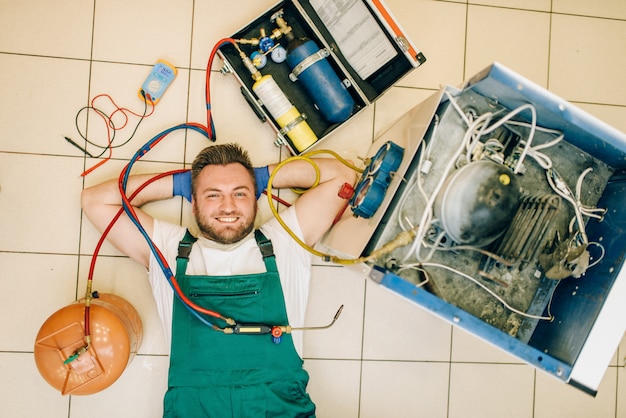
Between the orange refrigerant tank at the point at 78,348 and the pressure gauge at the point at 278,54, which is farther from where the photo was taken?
the pressure gauge at the point at 278,54

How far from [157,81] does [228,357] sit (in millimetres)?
1110

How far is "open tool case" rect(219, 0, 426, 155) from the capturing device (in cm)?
168

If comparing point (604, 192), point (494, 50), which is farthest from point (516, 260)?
point (494, 50)

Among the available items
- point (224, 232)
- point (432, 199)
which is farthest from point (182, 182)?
point (432, 199)

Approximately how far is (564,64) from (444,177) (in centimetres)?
132

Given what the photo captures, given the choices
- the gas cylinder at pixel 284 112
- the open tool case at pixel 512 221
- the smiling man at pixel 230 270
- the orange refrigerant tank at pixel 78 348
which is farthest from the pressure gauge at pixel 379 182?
the orange refrigerant tank at pixel 78 348

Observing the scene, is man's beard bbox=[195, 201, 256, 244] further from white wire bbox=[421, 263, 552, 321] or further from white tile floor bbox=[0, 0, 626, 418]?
white wire bbox=[421, 263, 552, 321]

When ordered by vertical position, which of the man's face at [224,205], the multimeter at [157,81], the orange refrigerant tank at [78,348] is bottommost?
the orange refrigerant tank at [78,348]

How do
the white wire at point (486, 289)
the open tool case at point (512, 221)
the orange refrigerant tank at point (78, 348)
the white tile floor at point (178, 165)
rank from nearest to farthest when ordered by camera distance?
the open tool case at point (512, 221) < the white wire at point (486, 289) < the orange refrigerant tank at point (78, 348) < the white tile floor at point (178, 165)

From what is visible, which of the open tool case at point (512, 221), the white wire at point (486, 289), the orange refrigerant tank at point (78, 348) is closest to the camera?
the open tool case at point (512, 221)

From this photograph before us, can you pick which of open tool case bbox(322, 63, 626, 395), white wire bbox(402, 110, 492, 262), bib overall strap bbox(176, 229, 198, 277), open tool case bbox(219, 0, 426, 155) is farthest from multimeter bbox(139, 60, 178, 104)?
white wire bbox(402, 110, 492, 262)

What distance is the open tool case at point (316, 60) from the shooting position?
1.68 metres

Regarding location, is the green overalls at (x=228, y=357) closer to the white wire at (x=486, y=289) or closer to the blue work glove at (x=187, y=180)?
the blue work glove at (x=187, y=180)

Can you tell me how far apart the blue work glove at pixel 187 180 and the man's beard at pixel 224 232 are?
14 cm
